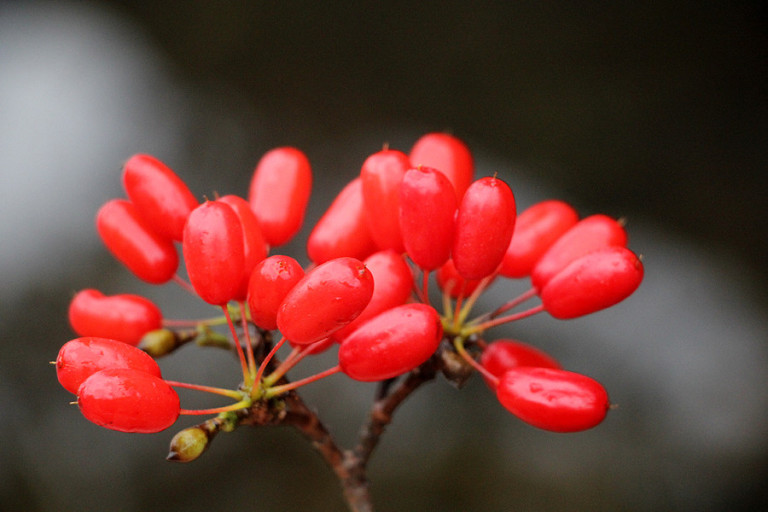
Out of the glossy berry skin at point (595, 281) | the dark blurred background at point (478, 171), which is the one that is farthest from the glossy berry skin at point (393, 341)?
the dark blurred background at point (478, 171)

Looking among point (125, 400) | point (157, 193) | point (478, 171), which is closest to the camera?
point (125, 400)

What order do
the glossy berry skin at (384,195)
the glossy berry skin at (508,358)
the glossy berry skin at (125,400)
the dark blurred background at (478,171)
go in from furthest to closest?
1. the dark blurred background at (478,171)
2. the glossy berry skin at (508,358)
3. the glossy berry skin at (384,195)
4. the glossy berry skin at (125,400)

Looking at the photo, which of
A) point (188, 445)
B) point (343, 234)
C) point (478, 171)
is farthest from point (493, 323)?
point (478, 171)

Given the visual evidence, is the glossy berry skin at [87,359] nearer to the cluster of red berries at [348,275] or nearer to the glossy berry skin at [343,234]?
the cluster of red berries at [348,275]

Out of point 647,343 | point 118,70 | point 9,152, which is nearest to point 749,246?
point 647,343

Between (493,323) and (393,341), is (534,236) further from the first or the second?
(393,341)

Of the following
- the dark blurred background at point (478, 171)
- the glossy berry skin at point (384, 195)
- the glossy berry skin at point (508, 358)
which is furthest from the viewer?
the dark blurred background at point (478, 171)

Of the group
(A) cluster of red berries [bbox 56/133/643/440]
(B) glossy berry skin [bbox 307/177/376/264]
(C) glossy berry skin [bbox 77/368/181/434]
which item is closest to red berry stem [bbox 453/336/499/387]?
(A) cluster of red berries [bbox 56/133/643/440]
